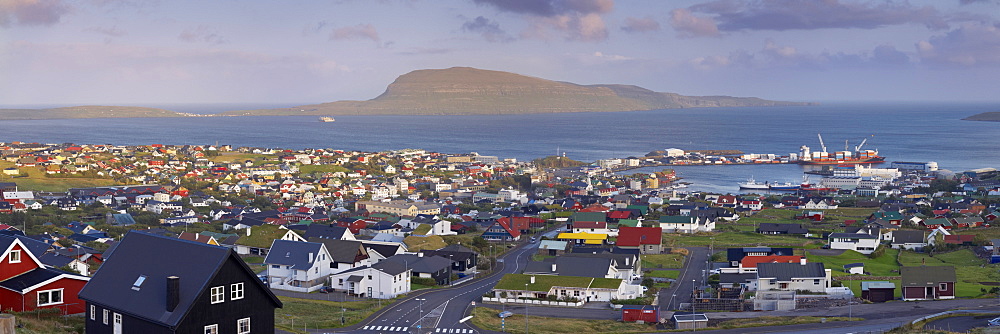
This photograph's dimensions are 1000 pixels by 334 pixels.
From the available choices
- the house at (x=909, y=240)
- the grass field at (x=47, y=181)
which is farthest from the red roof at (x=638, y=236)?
the grass field at (x=47, y=181)

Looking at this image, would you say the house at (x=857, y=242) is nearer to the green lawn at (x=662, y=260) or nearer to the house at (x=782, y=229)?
the house at (x=782, y=229)

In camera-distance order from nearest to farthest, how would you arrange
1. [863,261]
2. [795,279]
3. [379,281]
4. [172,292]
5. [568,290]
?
[172,292] → [568,290] → [379,281] → [795,279] → [863,261]

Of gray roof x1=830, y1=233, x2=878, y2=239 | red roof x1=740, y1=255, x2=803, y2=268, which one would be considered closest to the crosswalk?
red roof x1=740, y1=255, x2=803, y2=268

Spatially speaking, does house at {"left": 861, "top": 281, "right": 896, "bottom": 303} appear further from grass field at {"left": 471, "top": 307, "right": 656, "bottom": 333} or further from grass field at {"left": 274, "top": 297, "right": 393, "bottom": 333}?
grass field at {"left": 274, "top": 297, "right": 393, "bottom": 333}

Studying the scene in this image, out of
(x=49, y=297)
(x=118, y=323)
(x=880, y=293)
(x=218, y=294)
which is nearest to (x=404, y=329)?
(x=49, y=297)

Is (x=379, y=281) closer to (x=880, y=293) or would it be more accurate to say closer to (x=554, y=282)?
(x=554, y=282)

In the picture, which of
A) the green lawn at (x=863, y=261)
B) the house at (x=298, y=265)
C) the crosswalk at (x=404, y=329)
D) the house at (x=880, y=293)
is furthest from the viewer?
the green lawn at (x=863, y=261)

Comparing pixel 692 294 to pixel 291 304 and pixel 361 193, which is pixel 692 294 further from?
pixel 361 193
